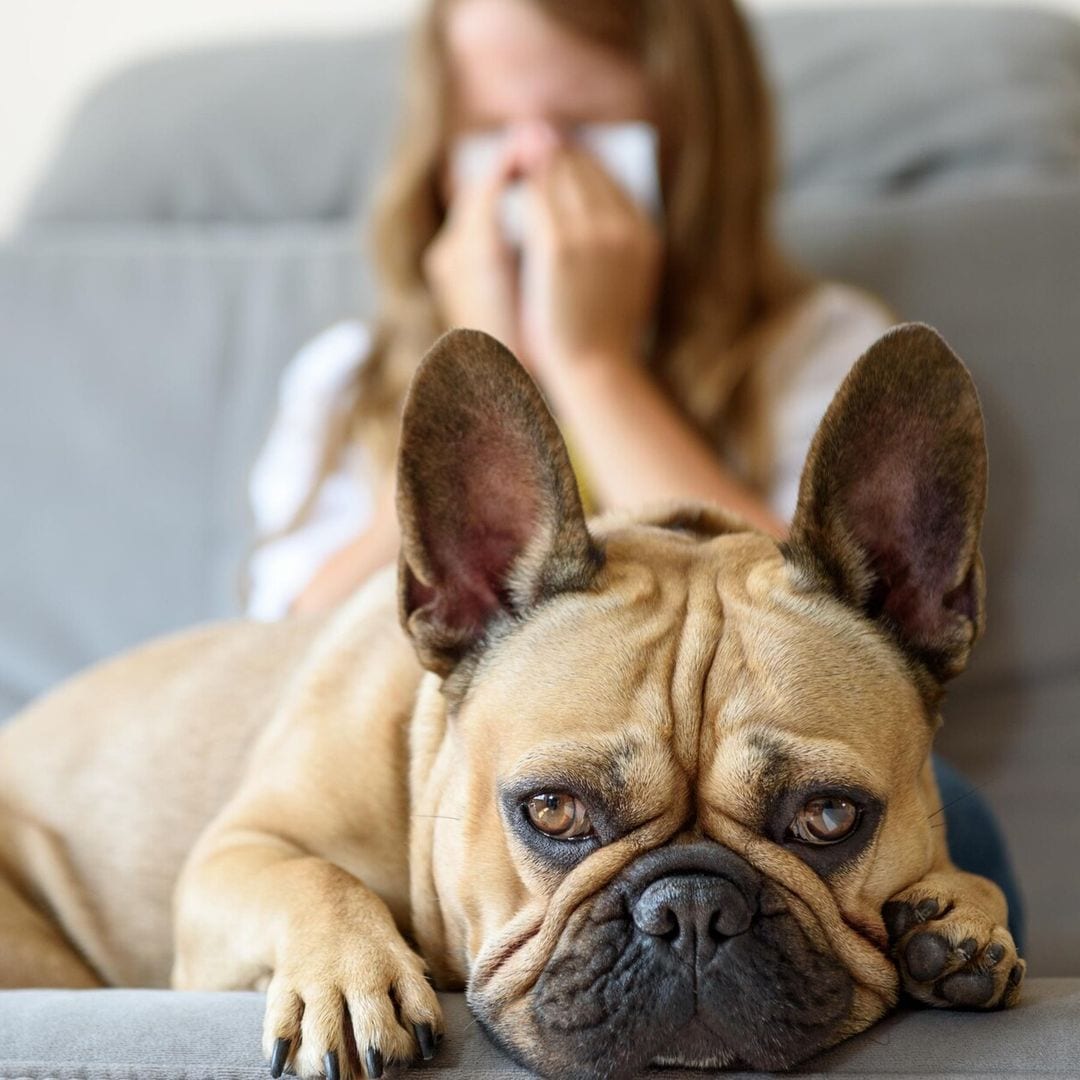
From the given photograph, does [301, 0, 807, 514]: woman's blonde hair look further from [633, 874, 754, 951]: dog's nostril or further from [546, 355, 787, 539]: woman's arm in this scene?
[633, 874, 754, 951]: dog's nostril

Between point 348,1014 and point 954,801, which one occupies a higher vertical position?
point 348,1014

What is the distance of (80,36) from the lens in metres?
3.83

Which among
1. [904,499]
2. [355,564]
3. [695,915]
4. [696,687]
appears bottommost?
[355,564]

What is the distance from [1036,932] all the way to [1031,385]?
1007 millimetres

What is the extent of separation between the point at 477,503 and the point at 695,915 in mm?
474

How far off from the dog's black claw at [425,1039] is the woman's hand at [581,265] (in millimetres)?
1449

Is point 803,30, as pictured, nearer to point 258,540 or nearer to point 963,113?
point 963,113

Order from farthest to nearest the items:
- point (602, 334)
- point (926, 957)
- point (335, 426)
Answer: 1. point (335, 426)
2. point (602, 334)
3. point (926, 957)

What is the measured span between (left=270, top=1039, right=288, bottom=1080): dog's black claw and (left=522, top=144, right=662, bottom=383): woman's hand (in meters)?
1.49

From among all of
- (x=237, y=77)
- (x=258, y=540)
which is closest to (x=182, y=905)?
(x=258, y=540)

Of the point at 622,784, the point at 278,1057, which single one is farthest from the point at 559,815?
the point at 278,1057

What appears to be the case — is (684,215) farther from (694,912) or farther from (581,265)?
(694,912)

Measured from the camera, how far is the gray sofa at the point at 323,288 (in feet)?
7.93

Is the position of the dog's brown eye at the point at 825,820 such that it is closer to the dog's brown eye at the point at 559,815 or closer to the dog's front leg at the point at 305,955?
the dog's brown eye at the point at 559,815
